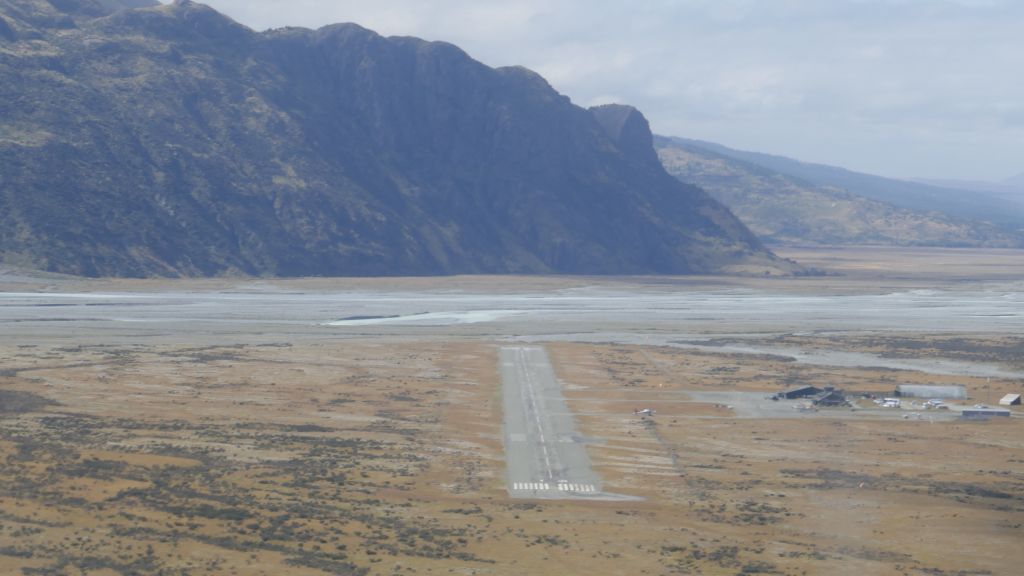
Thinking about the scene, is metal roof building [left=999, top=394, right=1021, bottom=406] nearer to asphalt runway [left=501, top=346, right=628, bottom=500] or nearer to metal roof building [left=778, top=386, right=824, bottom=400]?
metal roof building [left=778, top=386, right=824, bottom=400]

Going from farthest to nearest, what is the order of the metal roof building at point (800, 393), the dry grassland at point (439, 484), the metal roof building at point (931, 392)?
the metal roof building at point (931, 392)
the metal roof building at point (800, 393)
the dry grassland at point (439, 484)

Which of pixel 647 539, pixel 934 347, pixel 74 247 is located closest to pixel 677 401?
pixel 647 539

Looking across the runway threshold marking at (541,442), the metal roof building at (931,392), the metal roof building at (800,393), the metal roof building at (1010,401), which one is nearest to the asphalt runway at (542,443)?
the runway threshold marking at (541,442)

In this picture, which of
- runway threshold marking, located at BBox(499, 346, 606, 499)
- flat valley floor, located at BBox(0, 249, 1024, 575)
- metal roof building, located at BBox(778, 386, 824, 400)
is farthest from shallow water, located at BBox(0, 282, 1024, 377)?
runway threshold marking, located at BBox(499, 346, 606, 499)

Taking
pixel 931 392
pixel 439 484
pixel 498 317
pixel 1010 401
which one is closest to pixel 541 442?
pixel 439 484

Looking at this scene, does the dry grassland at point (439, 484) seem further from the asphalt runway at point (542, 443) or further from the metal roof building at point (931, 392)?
the metal roof building at point (931, 392)

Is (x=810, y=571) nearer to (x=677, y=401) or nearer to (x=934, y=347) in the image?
(x=677, y=401)

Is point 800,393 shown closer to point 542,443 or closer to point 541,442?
point 541,442
